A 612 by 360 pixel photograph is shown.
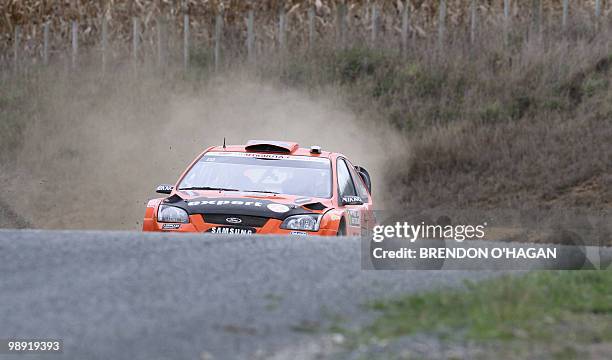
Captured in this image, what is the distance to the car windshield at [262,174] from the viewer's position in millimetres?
13500

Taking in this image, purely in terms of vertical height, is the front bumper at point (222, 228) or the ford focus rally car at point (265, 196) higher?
the ford focus rally car at point (265, 196)

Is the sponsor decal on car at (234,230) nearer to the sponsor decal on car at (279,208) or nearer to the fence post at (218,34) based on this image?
the sponsor decal on car at (279,208)

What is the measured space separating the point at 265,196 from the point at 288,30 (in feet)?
68.1

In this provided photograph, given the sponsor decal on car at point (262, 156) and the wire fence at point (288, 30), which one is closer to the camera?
the sponsor decal on car at point (262, 156)

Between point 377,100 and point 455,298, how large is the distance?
21201 millimetres

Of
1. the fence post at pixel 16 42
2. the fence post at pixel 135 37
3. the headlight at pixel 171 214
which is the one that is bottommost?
the fence post at pixel 16 42

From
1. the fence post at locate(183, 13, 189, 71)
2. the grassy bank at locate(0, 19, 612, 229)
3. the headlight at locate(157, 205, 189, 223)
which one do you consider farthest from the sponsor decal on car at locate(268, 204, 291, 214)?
the fence post at locate(183, 13, 189, 71)

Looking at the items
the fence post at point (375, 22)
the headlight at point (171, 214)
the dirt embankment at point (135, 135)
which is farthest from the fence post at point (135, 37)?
the headlight at point (171, 214)

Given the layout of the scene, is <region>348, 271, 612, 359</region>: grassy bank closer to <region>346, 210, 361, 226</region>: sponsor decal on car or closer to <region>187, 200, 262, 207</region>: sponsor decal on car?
<region>187, 200, 262, 207</region>: sponsor decal on car

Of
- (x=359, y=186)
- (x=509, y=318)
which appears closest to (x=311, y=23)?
(x=359, y=186)

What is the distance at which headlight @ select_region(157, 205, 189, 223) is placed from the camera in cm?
1268

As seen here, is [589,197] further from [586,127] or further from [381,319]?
[381,319]

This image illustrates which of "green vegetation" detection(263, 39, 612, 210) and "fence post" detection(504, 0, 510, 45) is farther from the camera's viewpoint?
"fence post" detection(504, 0, 510, 45)

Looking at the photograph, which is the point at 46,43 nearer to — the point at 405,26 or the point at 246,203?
the point at 405,26
